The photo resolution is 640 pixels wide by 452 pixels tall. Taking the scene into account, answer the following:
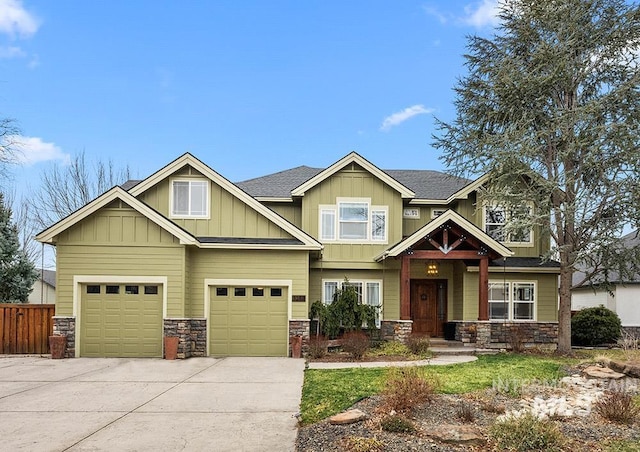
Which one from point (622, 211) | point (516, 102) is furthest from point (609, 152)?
point (516, 102)

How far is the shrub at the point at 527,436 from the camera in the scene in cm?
567

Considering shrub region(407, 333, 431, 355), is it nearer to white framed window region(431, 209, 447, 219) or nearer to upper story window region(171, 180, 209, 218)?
white framed window region(431, 209, 447, 219)

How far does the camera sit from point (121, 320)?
14.5 m

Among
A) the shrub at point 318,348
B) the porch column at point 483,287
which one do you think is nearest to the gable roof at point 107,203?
the shrub at point 318,348

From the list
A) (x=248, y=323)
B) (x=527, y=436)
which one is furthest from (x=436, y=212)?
(x=527, y=436)

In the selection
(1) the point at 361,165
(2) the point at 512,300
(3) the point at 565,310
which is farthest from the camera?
(2) the point at 512,300

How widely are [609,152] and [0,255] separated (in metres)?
21.4

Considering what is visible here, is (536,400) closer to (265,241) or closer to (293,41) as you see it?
(265,241)

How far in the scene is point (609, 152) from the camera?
14836mm

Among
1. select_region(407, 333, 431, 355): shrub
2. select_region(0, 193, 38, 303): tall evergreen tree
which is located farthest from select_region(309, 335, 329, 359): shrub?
select_region(0, 193, 38, 303): tall evergreen tree

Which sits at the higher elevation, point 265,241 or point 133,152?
point 133,152

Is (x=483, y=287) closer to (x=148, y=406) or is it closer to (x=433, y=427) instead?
(x=433, y=427)

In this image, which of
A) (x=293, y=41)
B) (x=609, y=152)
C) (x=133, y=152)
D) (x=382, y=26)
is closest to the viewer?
(x=609, y=152)

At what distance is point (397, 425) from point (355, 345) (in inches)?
307
